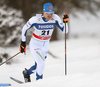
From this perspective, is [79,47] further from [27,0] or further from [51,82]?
[51,82]

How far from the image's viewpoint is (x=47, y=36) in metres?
4.79

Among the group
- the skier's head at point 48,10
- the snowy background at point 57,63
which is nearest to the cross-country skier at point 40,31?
the skier's head at point 48,10

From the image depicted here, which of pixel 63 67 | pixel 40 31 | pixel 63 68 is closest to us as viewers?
pixel 40 31

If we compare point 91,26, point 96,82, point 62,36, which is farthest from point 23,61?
point 91,26

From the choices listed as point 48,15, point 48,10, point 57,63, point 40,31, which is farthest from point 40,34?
point 57,63

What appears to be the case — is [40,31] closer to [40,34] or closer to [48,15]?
[40,34]

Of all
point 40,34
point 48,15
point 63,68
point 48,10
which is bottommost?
point 63,68

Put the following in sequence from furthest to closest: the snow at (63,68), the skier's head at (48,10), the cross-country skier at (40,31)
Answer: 1. the cross-country skier at (40,31)
2. the skier's head at (48,10)
3. the snow at (63,68)

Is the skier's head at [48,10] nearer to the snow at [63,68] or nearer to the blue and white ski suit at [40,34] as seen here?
the blue and white ski suit at [40,34]

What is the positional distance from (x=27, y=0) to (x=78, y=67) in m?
5.74

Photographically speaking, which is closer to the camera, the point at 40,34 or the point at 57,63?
the point at 40,34

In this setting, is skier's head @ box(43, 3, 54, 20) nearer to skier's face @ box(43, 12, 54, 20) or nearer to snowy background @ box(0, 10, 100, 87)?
skier's face @ box(43, 12, 54, 20)

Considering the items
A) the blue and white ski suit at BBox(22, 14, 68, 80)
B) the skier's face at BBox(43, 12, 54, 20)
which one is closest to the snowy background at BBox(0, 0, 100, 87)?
the blue and white ski suit at BBox(22, 14, 68, 80)

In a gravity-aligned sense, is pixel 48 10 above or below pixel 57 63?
above
